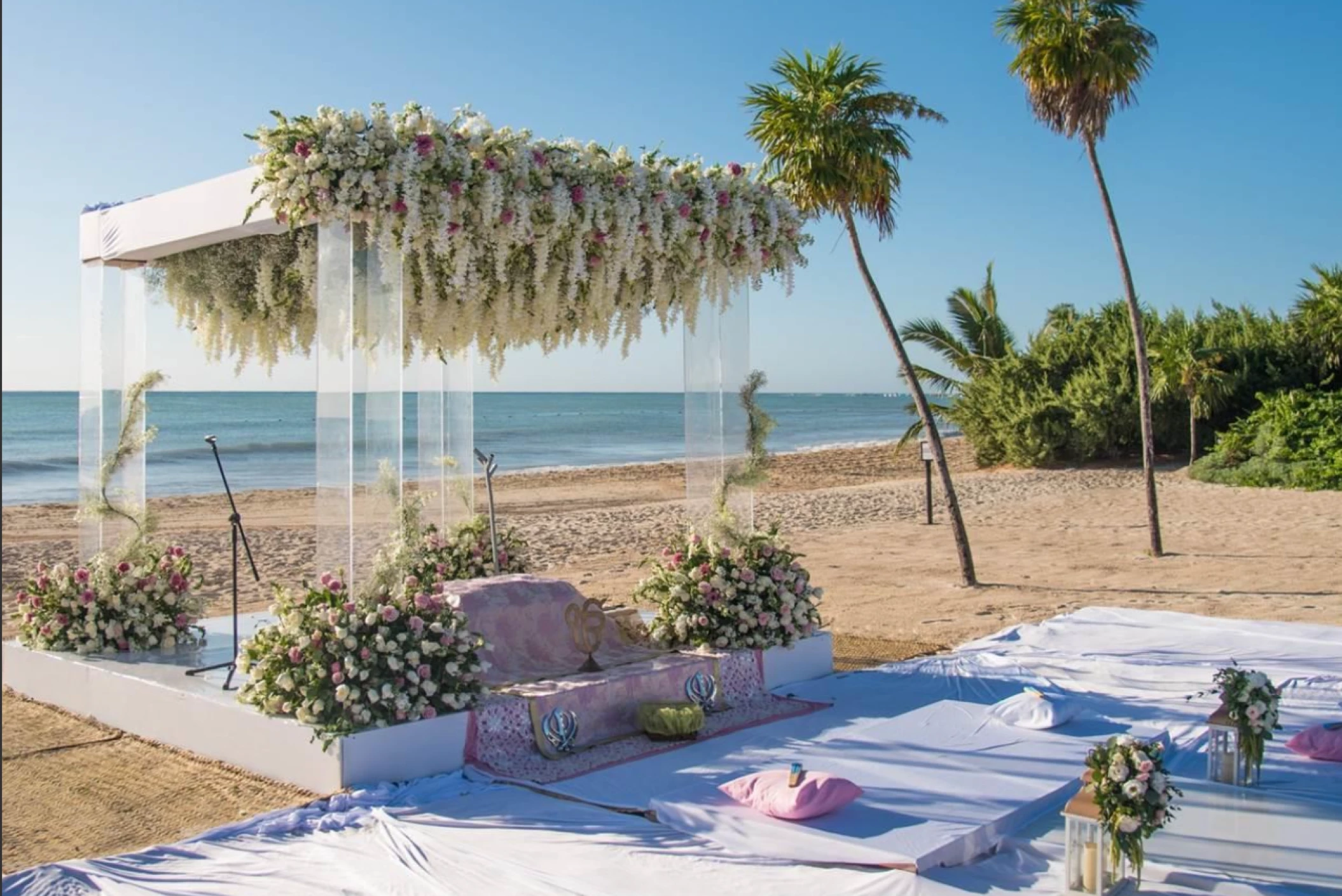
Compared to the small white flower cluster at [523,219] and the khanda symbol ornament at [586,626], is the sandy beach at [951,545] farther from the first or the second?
the small white flower cluster at [523,219]

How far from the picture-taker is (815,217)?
356 inches

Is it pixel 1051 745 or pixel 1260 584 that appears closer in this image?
pixel 1051 745

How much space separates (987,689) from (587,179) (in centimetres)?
376

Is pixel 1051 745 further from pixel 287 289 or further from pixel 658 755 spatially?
pixel 287 289

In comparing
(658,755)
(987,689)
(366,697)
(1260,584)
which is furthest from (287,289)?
(1260,584)

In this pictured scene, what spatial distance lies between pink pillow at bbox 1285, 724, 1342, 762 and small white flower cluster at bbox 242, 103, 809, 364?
3.70 m

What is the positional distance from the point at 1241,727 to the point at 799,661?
9.21 feet

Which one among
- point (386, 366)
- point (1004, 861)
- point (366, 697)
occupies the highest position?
point (386, 366)

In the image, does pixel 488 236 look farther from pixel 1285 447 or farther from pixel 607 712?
pixel 1285 447

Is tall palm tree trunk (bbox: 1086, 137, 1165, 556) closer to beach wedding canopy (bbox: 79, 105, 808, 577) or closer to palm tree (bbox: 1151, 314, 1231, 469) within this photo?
beach wedding canopy (bbox: 79, 105, 808, 577)

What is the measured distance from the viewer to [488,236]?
19.4 feet

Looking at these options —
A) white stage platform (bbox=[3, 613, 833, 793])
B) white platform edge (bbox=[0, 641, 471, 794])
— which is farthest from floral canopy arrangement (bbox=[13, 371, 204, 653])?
white platform edge (bbox=[0, 641, 471, 794])

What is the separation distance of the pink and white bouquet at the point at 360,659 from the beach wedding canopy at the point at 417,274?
0.26 m

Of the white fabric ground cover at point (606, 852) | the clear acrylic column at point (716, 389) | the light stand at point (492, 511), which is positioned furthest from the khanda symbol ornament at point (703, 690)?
the light stand at point (492, 511)
